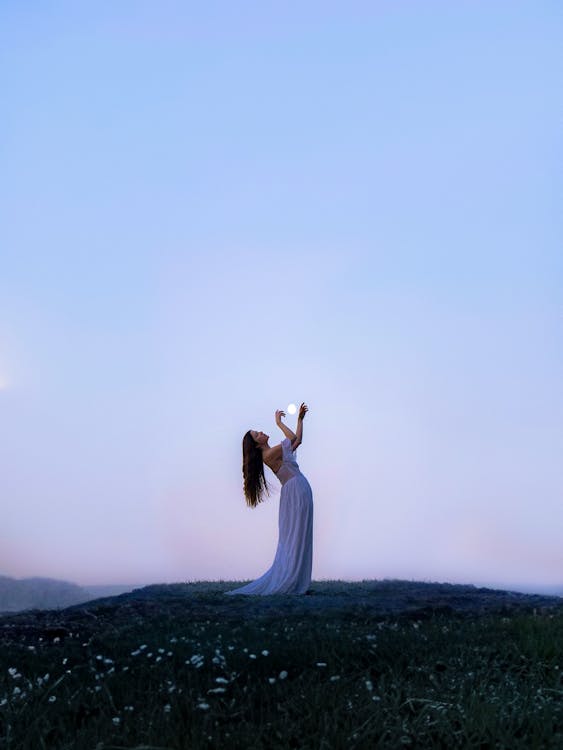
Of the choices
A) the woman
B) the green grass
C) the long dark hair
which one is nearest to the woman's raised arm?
the woman

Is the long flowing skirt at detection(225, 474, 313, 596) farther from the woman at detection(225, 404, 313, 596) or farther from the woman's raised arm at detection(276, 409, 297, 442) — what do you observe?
the woman's raised arm at detection(276, 409, 297, 442)

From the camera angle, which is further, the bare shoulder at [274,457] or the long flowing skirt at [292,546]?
the bare shoulder at [274,457]

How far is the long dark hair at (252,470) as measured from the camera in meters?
22.4

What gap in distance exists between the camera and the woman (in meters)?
21.6

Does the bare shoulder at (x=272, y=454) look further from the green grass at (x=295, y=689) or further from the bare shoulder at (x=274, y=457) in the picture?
the green grass at (x=295, y=689)

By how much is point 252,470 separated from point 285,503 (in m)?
1.26

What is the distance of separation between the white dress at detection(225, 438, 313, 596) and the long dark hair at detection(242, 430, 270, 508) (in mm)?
576

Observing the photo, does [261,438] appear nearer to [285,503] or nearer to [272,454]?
[272,454]

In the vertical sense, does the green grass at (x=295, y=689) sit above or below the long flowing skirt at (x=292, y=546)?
below

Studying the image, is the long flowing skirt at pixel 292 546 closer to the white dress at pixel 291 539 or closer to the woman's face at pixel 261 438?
the white dress at pixel 291 539

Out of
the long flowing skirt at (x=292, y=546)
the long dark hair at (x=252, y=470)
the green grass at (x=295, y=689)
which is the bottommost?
the green grass at (x=295, y=689)

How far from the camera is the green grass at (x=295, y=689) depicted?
7.45 metres

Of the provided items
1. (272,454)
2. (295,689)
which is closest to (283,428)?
(272,454)

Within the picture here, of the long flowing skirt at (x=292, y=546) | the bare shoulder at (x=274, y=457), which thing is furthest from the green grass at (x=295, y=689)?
the bare shoulder at (x=274, y=457)
